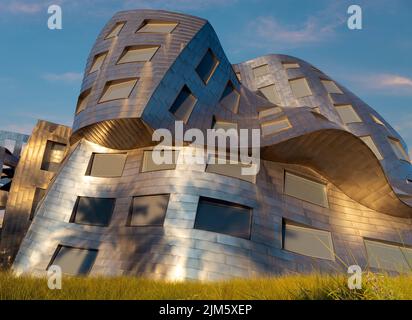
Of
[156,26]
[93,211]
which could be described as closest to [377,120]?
[156,26]

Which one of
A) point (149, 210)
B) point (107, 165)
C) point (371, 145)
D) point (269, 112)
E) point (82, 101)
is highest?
point (371, 145)

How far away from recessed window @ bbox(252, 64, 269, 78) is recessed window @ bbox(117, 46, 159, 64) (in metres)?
18.9

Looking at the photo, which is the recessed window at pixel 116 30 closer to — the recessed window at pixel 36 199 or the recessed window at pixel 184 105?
the recessed window at pixel 184 105

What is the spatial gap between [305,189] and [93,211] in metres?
11.7

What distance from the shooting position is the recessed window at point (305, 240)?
642 inches

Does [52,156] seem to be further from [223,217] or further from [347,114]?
[347,114]

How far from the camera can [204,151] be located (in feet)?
56.5

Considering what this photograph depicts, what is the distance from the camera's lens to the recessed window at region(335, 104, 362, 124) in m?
30.5

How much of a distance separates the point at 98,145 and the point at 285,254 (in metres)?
11.8

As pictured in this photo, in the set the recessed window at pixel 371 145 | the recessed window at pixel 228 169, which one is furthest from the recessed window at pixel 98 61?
the recessed window at pixel 371 145

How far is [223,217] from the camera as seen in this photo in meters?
15.4
